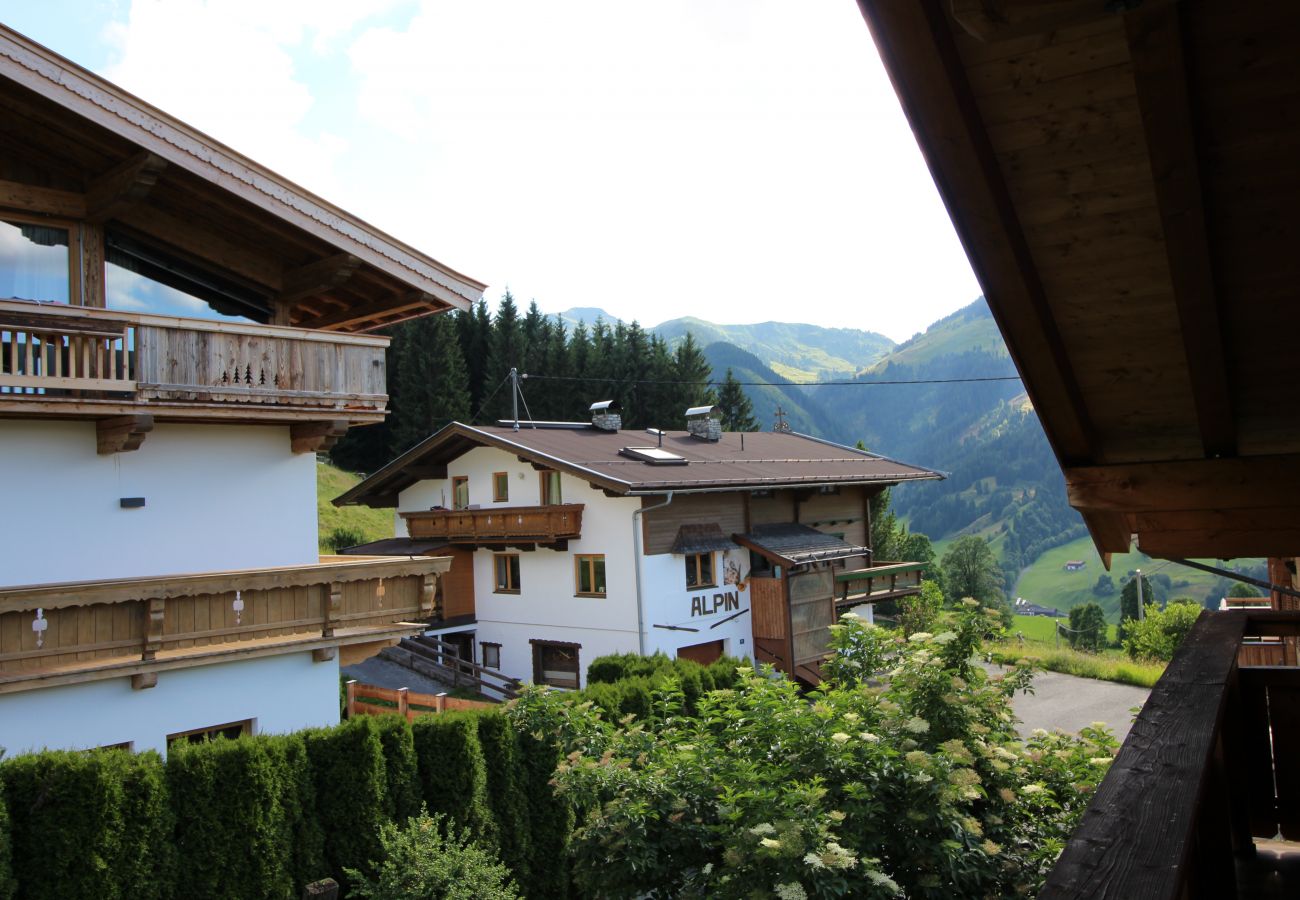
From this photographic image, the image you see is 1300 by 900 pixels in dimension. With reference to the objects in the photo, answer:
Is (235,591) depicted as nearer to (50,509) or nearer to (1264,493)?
(50,509)

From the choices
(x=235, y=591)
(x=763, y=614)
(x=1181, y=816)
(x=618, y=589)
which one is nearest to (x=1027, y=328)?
(x=1181, y=816)

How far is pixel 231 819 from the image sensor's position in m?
9.96

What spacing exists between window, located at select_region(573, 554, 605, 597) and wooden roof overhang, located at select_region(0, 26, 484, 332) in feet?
34.7

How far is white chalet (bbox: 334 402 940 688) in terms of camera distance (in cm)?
2322

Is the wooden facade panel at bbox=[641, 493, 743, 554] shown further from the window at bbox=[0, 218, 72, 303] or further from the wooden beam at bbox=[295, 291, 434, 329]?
the window at bbox=[0, 218, 72, 303]

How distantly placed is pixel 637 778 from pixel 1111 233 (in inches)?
235

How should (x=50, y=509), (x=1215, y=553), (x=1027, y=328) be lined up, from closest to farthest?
(x=1027, y=328), (x=1215, y=553), (x=50, y=509)

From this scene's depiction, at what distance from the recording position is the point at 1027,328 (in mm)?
4148

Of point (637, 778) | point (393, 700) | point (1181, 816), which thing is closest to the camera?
point (1181, 816)

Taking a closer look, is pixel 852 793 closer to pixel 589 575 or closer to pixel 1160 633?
pixel 589 575

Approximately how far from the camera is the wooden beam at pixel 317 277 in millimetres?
13008

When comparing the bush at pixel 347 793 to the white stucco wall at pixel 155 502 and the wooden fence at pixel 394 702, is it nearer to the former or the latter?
the white stucco wall at pixel 155 502

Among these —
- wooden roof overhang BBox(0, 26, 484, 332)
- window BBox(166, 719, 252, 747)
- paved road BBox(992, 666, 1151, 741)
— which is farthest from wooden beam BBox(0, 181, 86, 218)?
paved road BBox(992, 666, 1151, 741)

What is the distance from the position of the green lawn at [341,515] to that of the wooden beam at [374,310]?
2711 centimetres
